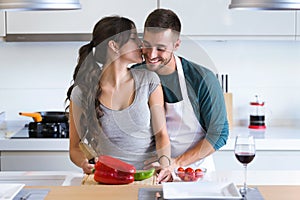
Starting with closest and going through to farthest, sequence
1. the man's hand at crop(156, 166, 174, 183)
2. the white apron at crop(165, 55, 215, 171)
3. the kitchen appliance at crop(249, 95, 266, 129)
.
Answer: the man's hand at crop(156, 166, 174, 183) → the white apron at crop(165, 55, 215, 171) → the kitchen appliance at crop(249, 95, 266, 129)

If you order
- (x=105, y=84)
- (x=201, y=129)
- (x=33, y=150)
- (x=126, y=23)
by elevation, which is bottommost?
(x=33, y=150)

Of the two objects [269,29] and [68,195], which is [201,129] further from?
[269,29]

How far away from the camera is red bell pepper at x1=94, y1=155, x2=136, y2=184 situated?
2215 mm

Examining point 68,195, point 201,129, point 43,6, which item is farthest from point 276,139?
point 43,6

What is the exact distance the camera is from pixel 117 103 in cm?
254

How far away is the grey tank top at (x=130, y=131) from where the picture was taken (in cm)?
249

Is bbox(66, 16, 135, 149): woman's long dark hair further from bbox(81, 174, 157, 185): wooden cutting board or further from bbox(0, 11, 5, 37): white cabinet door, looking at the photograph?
bbox(0, 11, 5, 37): white cabinet door

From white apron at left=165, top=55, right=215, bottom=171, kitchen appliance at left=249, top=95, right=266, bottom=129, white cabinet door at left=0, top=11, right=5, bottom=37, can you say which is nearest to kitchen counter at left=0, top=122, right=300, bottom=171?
kitchen appliance at left=249, top=95, right=266, bottom=129

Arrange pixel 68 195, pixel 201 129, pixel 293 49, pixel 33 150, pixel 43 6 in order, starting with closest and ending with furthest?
1. pixel 43 6
2. pixel 68 195
3. pixel 201 129
4. pixel 33 150
5. pixel 293 49

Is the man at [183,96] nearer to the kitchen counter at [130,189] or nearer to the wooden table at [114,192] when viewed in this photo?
the kitchen counter at [130,189]

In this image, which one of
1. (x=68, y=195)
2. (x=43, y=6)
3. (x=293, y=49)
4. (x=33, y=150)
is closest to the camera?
(x=43, y=6)

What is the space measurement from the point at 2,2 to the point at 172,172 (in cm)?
98

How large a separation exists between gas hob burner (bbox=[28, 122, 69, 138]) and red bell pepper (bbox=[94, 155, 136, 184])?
1.23 m

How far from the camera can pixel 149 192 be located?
6.66ft
